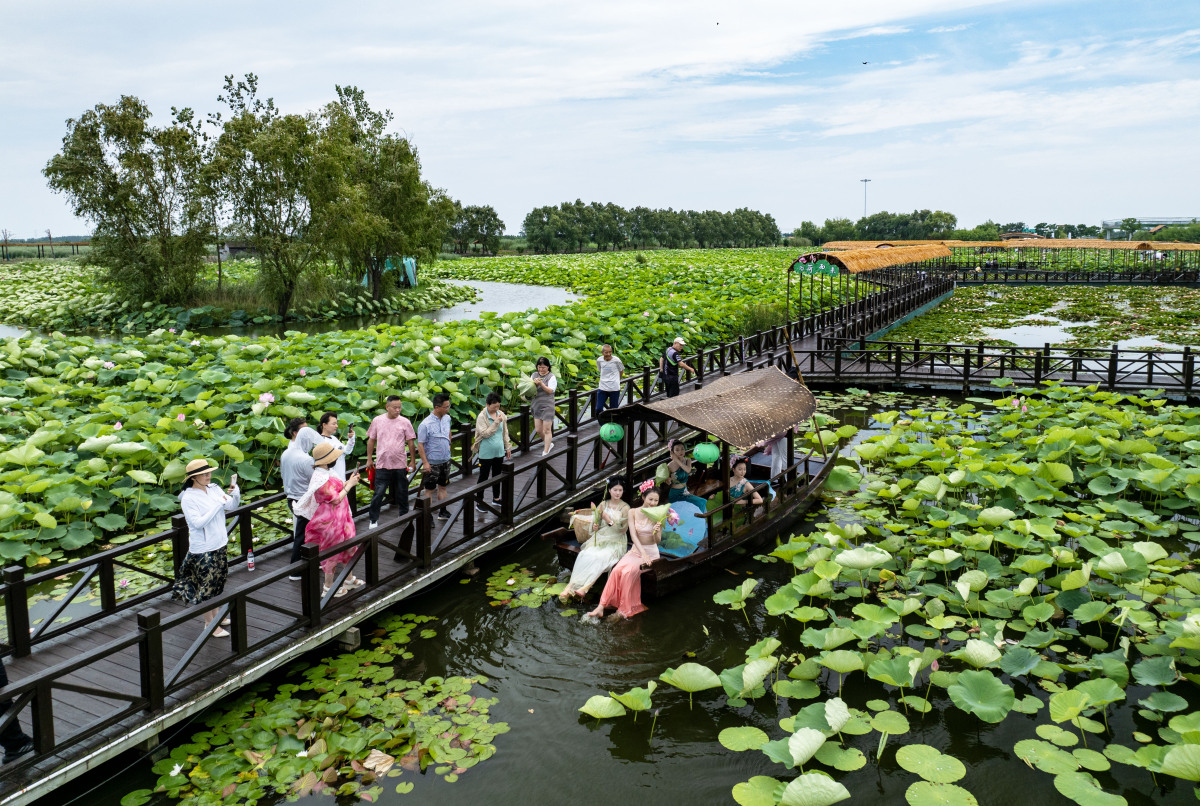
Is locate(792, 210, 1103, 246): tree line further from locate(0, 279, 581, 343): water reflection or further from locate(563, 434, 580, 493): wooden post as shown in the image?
locate(563, 434, 580, 493): wooden post

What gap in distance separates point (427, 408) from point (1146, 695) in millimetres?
9723

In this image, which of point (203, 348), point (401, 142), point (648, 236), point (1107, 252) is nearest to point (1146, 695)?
point (203, 348)

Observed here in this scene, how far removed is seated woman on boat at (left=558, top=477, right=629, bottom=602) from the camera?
739 cm

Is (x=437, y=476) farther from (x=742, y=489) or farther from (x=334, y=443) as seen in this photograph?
(x=742, y=489)

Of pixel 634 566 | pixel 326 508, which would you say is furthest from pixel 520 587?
pixel 326 508

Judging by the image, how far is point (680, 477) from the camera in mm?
8594

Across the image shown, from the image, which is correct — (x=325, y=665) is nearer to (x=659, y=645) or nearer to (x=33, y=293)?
(x=659, y=645)

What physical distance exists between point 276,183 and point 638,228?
74.5m

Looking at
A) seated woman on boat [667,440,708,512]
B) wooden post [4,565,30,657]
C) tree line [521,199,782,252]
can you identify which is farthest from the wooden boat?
tree line [521,199,782,252]

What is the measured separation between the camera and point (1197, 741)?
4578 mm

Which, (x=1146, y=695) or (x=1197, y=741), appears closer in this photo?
(x=1197, y=741)

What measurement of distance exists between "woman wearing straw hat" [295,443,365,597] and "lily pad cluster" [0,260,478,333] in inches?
947

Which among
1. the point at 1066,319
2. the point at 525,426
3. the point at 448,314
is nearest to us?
the point at 525,426

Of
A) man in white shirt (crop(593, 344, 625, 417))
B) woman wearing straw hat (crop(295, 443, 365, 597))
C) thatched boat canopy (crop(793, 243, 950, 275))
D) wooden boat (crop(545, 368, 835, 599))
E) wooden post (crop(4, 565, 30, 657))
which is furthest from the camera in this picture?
thatched boat canopy (crop(793, 243, 950, 275))
